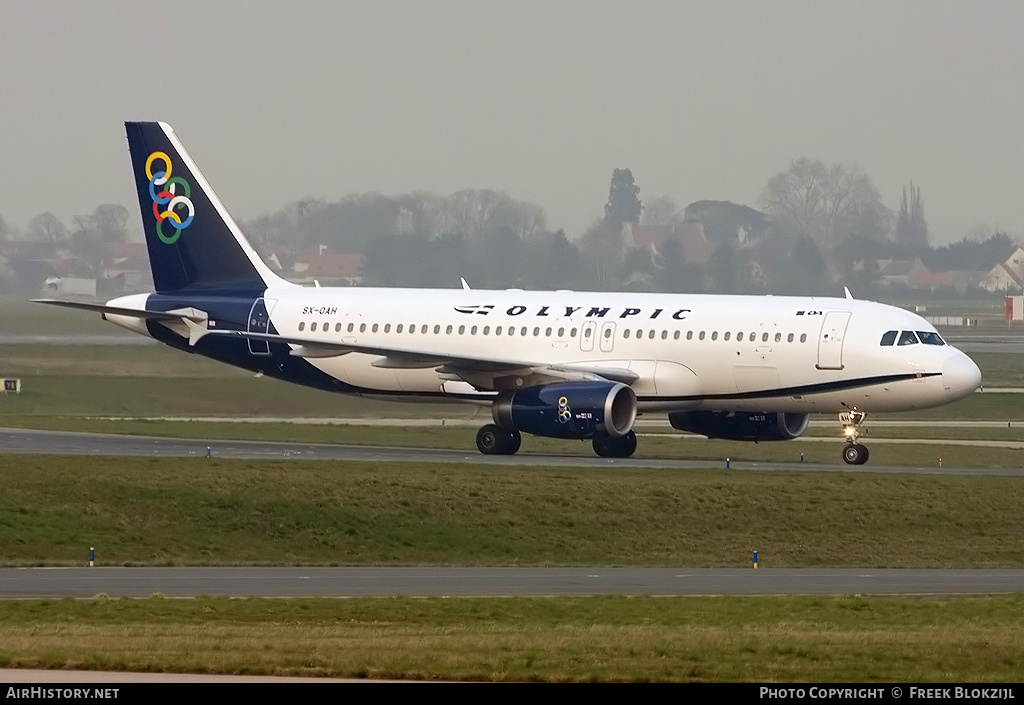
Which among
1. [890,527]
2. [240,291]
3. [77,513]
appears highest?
[240,291]

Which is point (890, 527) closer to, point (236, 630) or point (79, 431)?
point (236, 630)

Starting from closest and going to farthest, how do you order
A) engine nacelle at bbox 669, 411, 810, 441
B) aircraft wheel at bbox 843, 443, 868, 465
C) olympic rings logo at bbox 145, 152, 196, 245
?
aircraft wheel at bbox 843, 443, 868, 465, engine nacelle at bbox 669, 411, 810, 441, olympic rings logo at bbox 145, 152, 196, 245

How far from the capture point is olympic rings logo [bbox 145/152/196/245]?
5766 cm

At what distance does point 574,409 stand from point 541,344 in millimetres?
3676

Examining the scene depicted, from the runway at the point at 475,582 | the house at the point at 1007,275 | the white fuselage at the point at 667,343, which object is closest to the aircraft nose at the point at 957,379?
the white fuselage at the point at 667,343

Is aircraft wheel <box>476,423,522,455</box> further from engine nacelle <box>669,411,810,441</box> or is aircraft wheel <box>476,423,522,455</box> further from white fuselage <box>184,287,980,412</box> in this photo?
engine nacelle <box>669,411,810,441</box>

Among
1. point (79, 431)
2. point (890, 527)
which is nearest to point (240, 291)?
point (79, 431)

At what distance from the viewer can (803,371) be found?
4856cm

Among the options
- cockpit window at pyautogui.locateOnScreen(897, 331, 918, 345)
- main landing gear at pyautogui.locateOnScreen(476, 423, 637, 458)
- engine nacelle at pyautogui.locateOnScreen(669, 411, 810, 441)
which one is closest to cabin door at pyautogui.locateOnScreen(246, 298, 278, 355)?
main landing gear at pyautogui.locateOnScreen(476, 423, 637, 458)

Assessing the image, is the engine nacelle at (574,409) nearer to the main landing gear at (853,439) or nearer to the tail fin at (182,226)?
the main landing gear at (853,439)

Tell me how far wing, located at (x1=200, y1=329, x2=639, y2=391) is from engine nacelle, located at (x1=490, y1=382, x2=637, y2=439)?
2.15 ft

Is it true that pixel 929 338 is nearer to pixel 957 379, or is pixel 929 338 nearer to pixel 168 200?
pixel 957 379

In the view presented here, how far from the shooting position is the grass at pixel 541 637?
20.1m
